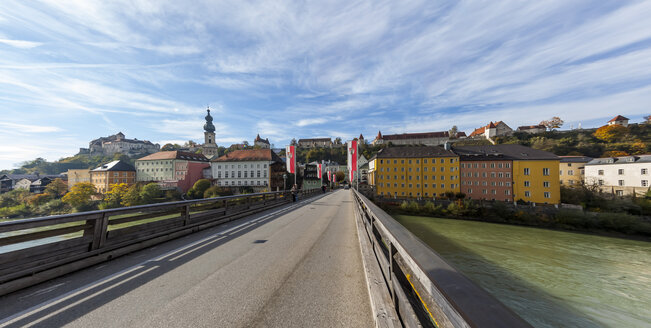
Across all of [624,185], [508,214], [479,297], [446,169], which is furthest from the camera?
[446,169]

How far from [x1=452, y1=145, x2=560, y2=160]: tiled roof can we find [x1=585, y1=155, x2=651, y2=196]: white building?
40.7 feet

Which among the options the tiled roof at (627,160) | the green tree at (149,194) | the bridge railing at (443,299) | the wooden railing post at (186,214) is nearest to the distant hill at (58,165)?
the green tree at (149,194)

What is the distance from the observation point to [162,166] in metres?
64.6

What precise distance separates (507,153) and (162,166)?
89337mm

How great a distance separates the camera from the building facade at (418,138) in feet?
328

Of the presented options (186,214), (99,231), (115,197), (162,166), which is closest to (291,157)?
(186,214)

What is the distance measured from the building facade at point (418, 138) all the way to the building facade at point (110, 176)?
9794cm

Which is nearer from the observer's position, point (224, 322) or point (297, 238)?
point (224, 322)

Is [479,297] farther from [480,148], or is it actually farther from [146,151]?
[146,151]

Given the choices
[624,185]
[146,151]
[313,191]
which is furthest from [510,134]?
[146,151]

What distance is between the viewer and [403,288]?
2238 mm

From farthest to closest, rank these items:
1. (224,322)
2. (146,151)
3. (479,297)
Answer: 1. (146,151)
2. (224,322)
3. (479,297)

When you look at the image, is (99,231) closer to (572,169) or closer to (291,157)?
(291,157)

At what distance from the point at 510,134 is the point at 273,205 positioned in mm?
115513
